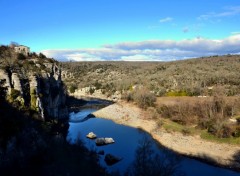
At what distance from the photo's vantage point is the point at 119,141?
182 feet

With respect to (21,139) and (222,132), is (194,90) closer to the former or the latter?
(222,132)

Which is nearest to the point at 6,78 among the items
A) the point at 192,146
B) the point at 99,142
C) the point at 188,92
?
the point at 99,142

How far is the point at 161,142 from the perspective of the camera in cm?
5475

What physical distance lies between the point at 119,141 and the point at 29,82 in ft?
75.7

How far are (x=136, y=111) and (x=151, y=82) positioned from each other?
41.4 meters

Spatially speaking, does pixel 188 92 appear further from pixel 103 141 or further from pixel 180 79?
pixel 103 141

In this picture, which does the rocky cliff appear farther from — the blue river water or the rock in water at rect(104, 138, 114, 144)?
the rock in water at rect(104, 138, 114, 144)

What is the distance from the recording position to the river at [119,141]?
135 feet

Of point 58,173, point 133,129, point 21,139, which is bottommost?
point 133,129

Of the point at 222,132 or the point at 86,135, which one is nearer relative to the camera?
the point at 222,132

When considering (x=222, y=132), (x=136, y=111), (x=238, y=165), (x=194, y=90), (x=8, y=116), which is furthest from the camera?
(x=194, y=90)

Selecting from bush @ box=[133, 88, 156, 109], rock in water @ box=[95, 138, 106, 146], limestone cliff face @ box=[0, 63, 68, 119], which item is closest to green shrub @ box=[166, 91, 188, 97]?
bush @ box=[133, 88, 156, 109]

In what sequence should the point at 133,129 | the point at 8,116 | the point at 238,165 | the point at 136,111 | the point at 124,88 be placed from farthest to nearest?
the point at 124,88
the point at 136,111
the point at 133,129
the point at 238,165
the point at 8,116

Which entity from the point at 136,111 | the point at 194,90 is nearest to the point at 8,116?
the point at 136,111
